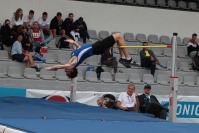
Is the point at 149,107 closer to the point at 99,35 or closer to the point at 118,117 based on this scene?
the point at 118,117

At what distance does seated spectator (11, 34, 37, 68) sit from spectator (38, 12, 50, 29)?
149 cm

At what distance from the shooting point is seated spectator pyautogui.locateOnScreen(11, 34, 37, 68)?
12547mm

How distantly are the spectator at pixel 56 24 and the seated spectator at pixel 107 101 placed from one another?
4.60 m

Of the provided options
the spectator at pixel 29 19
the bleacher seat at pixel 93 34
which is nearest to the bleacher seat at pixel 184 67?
the bleacher seat at pixel 93 34

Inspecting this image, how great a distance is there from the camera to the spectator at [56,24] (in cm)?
1415

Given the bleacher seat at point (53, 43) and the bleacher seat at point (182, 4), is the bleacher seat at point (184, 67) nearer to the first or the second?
the bleacher seat at point (182, 4)

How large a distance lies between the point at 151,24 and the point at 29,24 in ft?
15.2

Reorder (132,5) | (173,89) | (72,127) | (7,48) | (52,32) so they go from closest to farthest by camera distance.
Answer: (72,127)
(173,89)
(7,48)
(52,32)
(132,5)

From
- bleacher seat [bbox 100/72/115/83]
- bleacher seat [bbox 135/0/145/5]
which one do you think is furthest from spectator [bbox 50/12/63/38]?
bleacher seat [bbox 135/0/145/5]

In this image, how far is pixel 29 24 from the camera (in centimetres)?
1377

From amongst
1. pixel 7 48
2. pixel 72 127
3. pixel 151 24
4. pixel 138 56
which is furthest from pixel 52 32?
pixel 72 127

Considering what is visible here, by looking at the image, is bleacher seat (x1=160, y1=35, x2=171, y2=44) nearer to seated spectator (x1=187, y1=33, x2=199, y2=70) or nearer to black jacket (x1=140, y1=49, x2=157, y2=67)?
seated spectator (x1=187, y1=33, x2=199, y2=70)

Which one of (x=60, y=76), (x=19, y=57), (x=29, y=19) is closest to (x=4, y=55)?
(x=19, y=57)

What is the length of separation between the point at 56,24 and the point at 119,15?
267 centimetres
